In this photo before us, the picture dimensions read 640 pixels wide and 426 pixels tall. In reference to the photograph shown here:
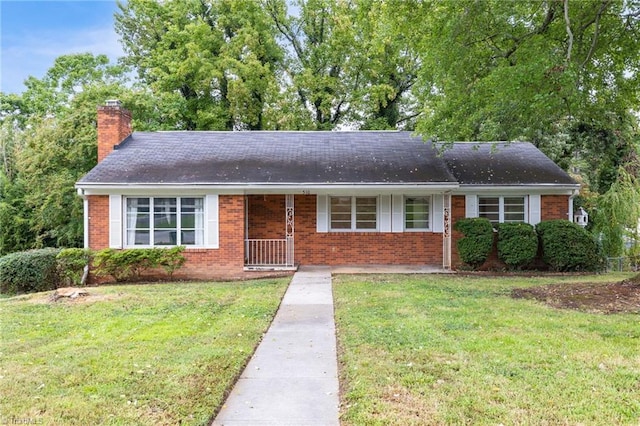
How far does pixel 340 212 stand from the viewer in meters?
14.8

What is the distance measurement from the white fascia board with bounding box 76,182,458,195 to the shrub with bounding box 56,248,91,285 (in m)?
1.81

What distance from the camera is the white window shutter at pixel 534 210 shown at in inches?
564

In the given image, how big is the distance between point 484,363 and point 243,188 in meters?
9.15

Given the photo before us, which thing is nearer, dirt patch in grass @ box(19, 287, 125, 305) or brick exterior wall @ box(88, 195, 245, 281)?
dirt patch in grass @ box(19, 287, 125, 305)

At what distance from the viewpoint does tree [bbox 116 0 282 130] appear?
80.4 ft

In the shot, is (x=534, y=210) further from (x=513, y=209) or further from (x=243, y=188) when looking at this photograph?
(x=243, y=188)

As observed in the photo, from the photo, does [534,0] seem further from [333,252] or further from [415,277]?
[333,252]

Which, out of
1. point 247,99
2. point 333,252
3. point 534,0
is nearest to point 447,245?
point 333,252

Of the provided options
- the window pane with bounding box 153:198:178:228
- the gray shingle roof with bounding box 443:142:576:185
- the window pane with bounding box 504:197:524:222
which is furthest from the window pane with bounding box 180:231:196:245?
the window pane with bounding box 504:197:524:222

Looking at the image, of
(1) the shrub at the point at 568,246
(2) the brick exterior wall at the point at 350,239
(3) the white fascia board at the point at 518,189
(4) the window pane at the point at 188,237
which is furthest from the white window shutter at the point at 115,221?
(1) the shrub at the point at 568,246

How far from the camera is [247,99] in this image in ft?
80.2

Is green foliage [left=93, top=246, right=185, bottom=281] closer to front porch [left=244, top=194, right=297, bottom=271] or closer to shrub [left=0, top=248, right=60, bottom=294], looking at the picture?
shrub [left=0, top=248, right=60, bottom=294]

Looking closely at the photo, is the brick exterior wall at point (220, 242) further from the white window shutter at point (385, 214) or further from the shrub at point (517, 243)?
the shrub at point (517, 243)

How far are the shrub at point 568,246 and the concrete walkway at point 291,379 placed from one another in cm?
843
